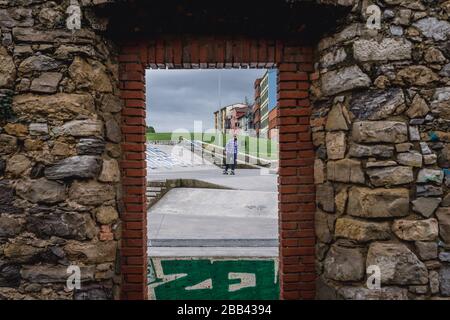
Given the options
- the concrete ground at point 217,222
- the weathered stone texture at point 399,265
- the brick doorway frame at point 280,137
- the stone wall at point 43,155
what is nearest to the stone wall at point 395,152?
the weathered stone texture at point 399,265

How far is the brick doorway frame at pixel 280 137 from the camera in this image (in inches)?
127

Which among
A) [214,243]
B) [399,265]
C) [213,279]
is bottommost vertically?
[213,279]

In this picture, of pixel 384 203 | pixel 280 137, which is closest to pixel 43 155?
pixel 280 137

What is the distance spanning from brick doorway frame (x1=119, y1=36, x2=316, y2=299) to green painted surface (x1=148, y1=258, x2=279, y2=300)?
124cm

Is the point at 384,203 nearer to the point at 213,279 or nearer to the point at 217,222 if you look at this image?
the point at 213,279

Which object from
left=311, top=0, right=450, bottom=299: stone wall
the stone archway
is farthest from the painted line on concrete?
left=311, top=0, right=450, bottom=299: stone wall

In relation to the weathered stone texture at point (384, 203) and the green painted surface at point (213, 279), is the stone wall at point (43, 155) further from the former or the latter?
the weathered stone texture at point (384, 203)

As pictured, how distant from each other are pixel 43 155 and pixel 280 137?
6.52ft

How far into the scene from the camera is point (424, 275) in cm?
272

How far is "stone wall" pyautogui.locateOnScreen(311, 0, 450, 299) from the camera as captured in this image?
2.73m

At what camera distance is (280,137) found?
130 inches

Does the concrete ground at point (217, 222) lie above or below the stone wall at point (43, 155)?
below

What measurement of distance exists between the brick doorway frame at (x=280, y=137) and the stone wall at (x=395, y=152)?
0.42m

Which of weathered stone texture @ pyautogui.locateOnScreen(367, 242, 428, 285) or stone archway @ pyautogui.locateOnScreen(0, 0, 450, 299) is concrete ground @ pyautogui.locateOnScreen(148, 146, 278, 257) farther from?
weathered stone texture @ pyautogui.locateOnScreen(367, 242, 428, 285)
